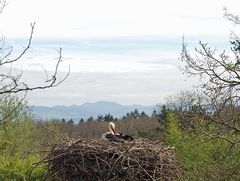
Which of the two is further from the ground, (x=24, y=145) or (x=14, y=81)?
(x=14, y=81)

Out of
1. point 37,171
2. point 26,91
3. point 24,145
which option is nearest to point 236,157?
point 37,171

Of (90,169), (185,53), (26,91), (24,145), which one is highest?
(185,53)

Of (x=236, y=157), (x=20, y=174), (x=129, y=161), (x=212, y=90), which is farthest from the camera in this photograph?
(x=20, y=174)

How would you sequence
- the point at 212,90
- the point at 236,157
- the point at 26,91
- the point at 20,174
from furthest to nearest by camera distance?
the point at 20,174 < the point at 236,157 < the point at 212,90 < the point at 26,91

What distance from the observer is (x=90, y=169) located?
7324mm

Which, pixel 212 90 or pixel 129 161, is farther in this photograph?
pixel 212 90

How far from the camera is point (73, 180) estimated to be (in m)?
7.51

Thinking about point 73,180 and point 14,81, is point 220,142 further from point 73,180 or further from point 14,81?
point 14,81

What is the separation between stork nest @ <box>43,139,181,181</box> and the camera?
7301 mm

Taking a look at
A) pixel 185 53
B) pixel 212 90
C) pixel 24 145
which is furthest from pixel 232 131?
pixel 24 145

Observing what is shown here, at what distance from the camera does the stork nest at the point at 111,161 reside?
730cm

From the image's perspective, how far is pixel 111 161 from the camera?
7.31 m

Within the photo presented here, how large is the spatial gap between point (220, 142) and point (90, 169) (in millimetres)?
8170

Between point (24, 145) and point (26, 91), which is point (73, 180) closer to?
point (26, 91)
